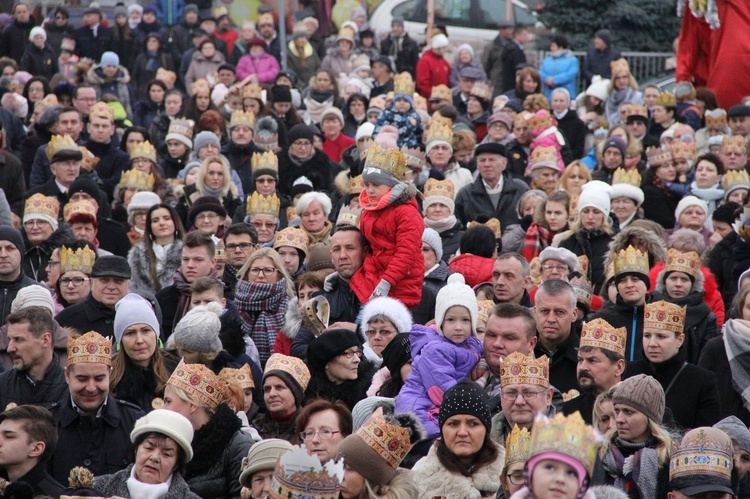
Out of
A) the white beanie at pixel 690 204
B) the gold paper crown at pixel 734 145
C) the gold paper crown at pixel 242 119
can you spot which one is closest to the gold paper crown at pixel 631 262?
the white beanie at pixel 690 204

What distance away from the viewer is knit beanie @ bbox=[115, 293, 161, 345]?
8.78 m

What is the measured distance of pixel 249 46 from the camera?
2244 centimetres

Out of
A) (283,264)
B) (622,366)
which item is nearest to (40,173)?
(283,264)

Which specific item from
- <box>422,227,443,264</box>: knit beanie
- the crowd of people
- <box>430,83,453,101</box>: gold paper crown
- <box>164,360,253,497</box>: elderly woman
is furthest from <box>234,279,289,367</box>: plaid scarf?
<box>430,83,453,101</box>: gold paper crown

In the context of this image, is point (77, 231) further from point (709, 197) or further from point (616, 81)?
point (616, 81)

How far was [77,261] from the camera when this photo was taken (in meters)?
10.7

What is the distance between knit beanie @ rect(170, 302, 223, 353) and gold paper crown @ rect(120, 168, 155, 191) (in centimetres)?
557

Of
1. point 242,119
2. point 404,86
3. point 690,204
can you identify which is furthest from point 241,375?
point 404,86

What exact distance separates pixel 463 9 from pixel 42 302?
17545mm

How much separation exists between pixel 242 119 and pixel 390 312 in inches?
314

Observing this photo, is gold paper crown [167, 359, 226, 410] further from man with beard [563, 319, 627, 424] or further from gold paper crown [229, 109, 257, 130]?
gold paper crown [229, 109, 257, 130]

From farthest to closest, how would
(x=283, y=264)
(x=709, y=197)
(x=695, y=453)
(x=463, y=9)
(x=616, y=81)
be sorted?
(x=463, y=9) < (x=616, y=81) < (x=709, y=197) < (x=283, y=264) < (x=695, y=453)

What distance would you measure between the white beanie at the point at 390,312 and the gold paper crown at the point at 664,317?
1.49m

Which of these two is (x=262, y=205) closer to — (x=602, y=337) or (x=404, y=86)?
(x=602, y=337)
